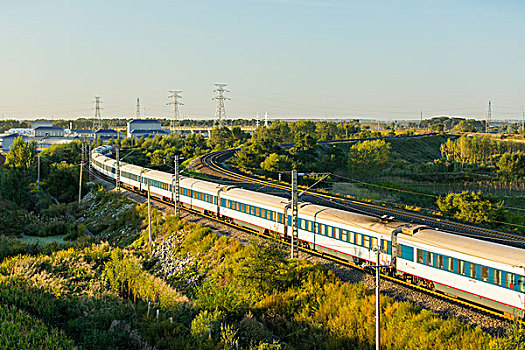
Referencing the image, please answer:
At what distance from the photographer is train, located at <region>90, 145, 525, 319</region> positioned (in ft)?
55.7

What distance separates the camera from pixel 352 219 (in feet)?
77.9

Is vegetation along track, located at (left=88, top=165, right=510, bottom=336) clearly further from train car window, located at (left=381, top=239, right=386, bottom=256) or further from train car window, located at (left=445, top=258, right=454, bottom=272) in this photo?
train car window, located at (left=445, top=258, right=454, bottom=272)

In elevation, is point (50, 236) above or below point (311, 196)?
below

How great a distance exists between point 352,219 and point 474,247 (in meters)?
6.75

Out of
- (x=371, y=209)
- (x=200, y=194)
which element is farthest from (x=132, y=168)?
(x=371, y=209)

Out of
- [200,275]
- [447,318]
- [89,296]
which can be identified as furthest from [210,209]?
[447,318]

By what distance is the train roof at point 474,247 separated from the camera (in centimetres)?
1686

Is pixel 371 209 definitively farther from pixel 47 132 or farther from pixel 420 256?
pixel 47 132

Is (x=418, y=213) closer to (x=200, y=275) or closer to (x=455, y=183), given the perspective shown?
(x=200, y=275)

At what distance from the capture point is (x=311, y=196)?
46781 millimetres

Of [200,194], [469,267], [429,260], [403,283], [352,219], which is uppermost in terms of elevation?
[352,219]

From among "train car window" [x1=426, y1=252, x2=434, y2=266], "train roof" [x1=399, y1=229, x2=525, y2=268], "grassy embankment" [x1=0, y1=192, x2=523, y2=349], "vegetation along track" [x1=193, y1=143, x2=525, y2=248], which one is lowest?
"grassy embankment" [x1=0, y1=192, x2=523, y2=349]

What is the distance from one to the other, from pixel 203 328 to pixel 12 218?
36175 millimetres

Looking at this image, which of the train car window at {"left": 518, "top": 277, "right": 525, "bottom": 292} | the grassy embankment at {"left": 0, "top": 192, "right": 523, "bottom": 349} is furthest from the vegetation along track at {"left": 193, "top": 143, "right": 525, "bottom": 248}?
the grassy embankment at {"left": 0, "top": 192, "right": 523, "bottom": 349}
